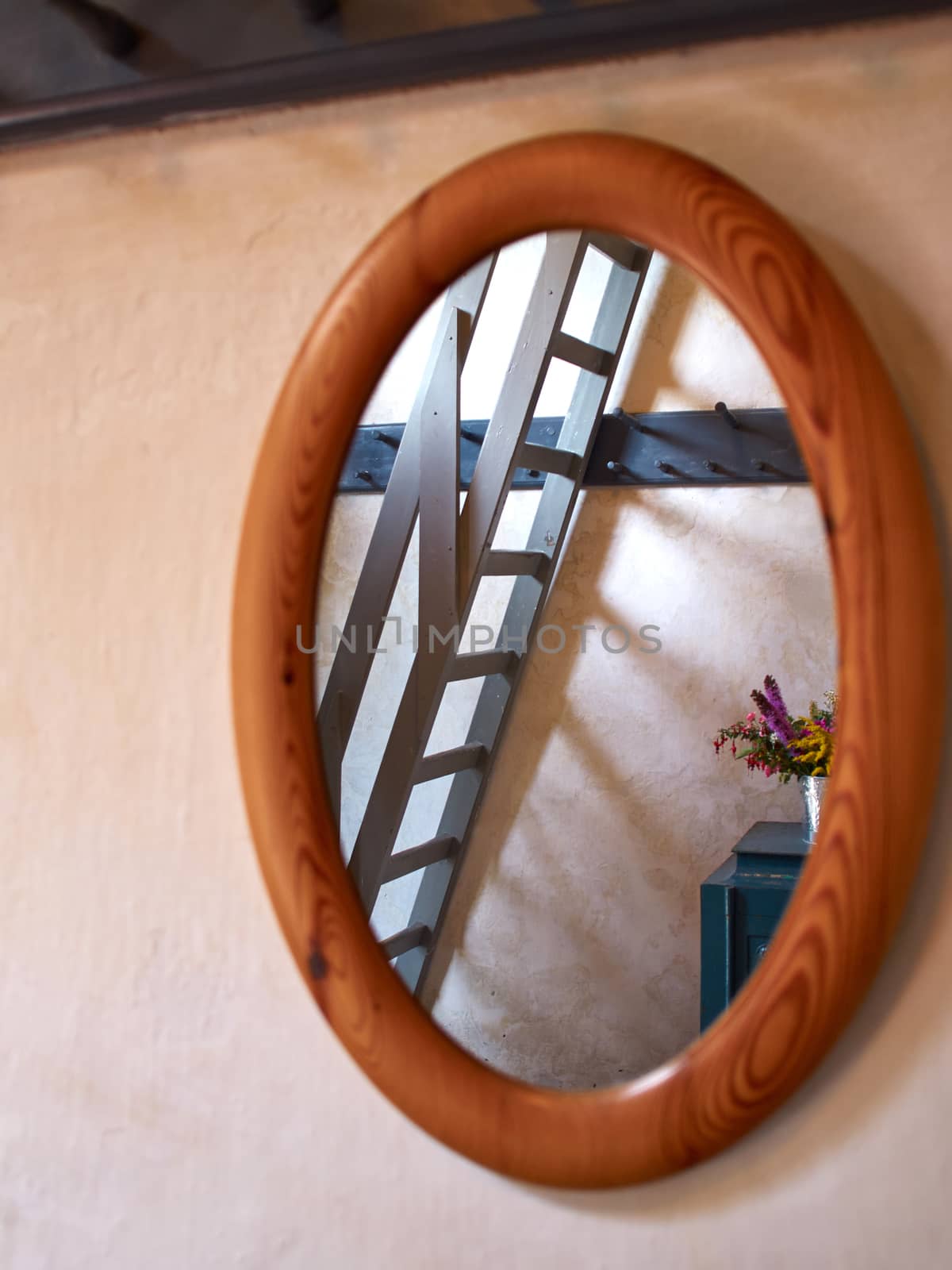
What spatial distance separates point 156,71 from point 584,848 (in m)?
0.68

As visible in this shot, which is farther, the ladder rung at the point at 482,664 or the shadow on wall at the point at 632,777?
the ladder rung at the point at 482,664

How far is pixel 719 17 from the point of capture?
677 mm

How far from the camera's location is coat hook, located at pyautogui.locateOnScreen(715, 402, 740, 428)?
74cm

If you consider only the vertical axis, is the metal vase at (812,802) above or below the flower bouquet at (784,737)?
below

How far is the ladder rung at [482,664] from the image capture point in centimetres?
84

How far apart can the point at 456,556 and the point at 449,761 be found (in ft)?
0.58

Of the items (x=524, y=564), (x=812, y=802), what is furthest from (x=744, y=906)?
(x=524, y=564)

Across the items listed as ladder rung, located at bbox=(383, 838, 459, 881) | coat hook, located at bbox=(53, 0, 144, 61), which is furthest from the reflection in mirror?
coat hook, located at bbox=(53, 0, 144, 61)

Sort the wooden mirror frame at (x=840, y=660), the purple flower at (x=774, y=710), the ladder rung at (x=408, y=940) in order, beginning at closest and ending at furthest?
the wooden mirror frame at (x=840, y=660), the purple flower at (x=774, y=710), the ladder rung at (x=408, y=940)

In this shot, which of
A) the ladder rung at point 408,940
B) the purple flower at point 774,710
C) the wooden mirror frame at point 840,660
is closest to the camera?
the wooden mirror frame at point 840,660

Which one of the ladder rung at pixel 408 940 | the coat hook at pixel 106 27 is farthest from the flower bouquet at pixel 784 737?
the coat hook at pixel 106 27

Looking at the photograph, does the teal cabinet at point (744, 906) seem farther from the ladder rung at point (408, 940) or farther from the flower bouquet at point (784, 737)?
the ladder rung at point (408, 940)

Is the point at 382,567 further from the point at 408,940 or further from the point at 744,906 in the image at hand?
the point at 744,906

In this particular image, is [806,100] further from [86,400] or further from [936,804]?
[86,400]
